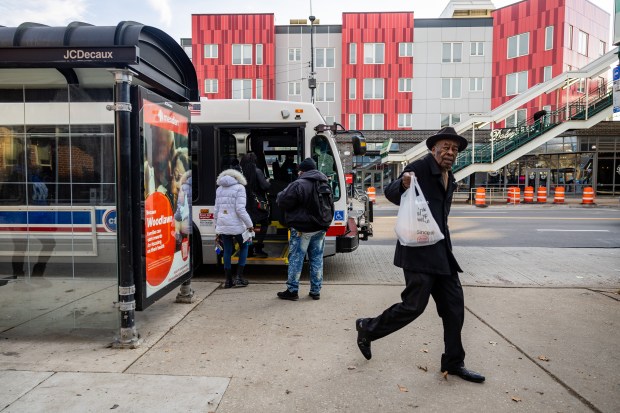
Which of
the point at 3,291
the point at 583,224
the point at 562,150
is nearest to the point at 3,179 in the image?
the point at 3,291

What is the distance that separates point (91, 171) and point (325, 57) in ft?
112

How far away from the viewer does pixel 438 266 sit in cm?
375

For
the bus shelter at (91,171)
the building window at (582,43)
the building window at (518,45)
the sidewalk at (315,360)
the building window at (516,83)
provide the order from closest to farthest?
the sidewalk at (315,360)
the bus shelter at (91,171)
the building window at (582,43)
the building window at (518,45)
the building window at (516,83)

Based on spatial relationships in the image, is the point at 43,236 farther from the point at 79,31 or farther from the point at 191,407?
the point at 191,407

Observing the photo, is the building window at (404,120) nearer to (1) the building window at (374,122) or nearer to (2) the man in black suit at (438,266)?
(1) the building window at (374,122)

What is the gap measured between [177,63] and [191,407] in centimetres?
408

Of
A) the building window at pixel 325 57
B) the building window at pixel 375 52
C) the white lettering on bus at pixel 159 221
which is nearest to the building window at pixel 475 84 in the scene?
the building window at pixel 375 52

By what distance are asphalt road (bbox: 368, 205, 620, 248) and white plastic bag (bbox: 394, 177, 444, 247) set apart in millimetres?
8221

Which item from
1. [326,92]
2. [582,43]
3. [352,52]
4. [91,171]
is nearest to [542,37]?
[582,43]

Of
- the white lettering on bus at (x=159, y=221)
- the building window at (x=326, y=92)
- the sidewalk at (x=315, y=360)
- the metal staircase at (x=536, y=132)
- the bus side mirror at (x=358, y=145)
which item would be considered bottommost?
the sidewalk at (x=315, y=360)

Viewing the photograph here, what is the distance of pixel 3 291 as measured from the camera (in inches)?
254

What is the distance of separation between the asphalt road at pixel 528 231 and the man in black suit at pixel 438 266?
8049 mm

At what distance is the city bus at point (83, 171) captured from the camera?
20.6 ft

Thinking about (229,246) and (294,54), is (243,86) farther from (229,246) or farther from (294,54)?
(229,246)
